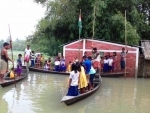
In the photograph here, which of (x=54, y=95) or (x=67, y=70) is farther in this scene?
(x=67, y=70)

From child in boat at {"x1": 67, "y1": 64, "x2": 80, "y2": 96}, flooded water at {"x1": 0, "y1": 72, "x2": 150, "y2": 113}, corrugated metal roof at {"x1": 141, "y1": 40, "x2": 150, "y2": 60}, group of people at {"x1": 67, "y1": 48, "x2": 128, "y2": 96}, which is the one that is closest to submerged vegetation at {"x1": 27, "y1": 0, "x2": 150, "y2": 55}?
corrugated metal roof at {"x1": 141, "y1": 40, "x2": 150, "y2": 60}

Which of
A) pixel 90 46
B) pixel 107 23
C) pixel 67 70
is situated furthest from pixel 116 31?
pixel 67 70

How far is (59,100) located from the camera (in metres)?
11.2

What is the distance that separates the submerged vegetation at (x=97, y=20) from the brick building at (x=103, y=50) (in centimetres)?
157

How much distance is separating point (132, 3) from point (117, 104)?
14.7 metres

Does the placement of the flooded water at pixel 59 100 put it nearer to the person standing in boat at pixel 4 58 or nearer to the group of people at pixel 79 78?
the group of people at pixel 79 78

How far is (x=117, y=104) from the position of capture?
36.2 feet

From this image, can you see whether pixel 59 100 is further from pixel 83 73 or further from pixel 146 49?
pixel 146 49

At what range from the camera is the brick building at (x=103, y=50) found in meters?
20.2

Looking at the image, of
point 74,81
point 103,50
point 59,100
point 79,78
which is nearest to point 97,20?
point 103,50

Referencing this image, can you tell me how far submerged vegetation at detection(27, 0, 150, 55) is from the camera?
72.7ft

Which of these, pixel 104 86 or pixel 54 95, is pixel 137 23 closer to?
pixel 104 86

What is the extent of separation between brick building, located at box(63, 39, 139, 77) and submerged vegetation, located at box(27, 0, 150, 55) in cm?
157

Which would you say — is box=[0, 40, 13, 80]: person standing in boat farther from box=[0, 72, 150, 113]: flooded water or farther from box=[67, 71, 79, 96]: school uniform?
box=[67, 71, 79, 96]: school uniform
